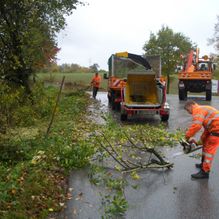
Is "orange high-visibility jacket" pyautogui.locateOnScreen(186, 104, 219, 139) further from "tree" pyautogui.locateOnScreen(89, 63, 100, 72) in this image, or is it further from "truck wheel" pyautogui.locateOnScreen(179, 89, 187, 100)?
"tree" pyautogui.locateOnScreen(89, 63, 100, 72)

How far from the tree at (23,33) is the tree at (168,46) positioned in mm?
31320

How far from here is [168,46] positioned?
5159 cm

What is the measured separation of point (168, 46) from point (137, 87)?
3467 centimetres

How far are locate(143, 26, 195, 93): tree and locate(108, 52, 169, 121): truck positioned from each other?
96.4ft

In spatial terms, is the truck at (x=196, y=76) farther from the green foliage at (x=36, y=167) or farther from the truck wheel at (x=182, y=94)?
the green foliage at (x=36, y=167)

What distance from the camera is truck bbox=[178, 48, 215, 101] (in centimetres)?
2838

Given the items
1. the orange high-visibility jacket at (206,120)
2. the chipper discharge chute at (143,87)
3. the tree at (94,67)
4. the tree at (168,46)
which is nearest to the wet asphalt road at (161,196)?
the orange high-visibility jacket at (206,120)

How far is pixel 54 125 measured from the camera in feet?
41.7

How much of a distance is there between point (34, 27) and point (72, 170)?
10325mm

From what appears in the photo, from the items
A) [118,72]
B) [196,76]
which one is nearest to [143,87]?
[118,72]

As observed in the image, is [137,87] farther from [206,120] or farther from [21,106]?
[206,120]

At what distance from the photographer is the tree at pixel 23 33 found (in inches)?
615

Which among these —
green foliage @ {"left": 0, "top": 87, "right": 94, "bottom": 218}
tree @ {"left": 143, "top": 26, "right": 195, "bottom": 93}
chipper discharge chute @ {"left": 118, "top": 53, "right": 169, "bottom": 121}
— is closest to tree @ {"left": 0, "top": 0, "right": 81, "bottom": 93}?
chipper discharge chute @ {"left": 118, "top": 53, "right": 169, "bottom": 121}

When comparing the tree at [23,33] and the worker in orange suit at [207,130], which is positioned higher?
the tree at [23,33]
